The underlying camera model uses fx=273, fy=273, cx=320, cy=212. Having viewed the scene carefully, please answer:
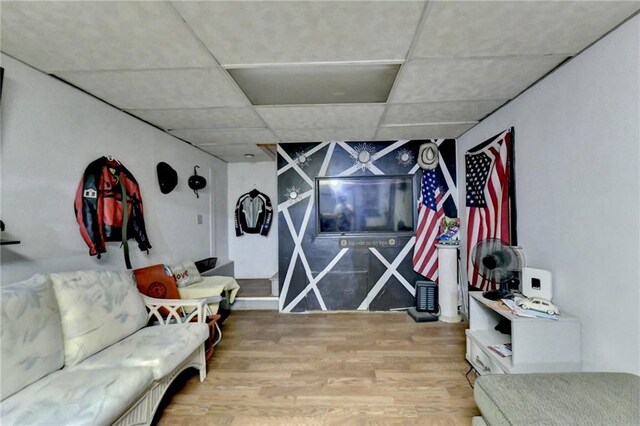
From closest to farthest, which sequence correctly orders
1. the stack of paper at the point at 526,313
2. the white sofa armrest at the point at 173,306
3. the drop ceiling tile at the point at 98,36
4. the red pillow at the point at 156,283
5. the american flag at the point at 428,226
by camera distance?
the drop ceiling tile at the point at 98,36 → the stack of paper at the point at 526,313 → the white sofa armrest at the point at 173,306 → the red pillow at the point at 156,283 → the american flag at the point at 428,226

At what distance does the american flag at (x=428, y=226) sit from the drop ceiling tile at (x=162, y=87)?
2669 mm

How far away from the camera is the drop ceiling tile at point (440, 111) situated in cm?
254

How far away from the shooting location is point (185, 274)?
324cm

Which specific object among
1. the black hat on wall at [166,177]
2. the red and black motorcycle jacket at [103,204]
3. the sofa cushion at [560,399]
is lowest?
the sofa cushion at [560,399]

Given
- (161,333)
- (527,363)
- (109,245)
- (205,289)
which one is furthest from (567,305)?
(109,245)

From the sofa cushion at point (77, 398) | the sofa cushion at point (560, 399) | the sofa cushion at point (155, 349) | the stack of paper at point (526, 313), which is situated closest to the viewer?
the sofa cushion at point (560, 399)

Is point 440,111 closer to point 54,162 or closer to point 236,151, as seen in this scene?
point 236,151

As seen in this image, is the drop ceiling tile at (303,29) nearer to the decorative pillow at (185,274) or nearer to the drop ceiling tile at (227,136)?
the drop ceiling tile at (227,136)

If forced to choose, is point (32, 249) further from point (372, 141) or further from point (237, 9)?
point (372, 141)

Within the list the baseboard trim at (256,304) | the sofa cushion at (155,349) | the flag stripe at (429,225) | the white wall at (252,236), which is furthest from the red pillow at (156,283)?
the flag stripe at (429,225)

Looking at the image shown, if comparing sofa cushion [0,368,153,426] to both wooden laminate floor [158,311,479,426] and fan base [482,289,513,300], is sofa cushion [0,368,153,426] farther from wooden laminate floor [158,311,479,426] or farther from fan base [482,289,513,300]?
fan base [482,289,513,300]

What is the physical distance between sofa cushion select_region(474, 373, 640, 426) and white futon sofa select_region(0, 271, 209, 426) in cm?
180

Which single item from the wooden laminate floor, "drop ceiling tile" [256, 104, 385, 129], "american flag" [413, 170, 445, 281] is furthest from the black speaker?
"drop ceiling tile" [256, 104, 385, 129]

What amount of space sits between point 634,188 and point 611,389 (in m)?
1.00
